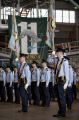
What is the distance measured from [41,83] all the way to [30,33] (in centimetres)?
1144

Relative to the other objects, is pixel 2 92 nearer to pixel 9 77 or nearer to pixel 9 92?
pixel 9 92

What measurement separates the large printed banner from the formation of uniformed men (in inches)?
256

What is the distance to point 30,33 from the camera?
85.6 feet

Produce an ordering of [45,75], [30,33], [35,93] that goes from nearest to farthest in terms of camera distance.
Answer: [45,75] < [35,93] < [30,33]

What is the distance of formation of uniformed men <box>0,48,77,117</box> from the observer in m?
10.2

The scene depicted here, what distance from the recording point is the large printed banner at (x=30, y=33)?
24852 mm

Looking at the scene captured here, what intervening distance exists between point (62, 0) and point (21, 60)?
33849mm

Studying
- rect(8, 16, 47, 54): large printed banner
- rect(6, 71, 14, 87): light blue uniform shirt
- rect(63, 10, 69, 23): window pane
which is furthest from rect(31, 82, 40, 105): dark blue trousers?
rect(63, 10, 69, 23): window pane

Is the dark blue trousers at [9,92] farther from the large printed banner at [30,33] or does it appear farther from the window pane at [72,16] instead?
the window pane at [72,16]

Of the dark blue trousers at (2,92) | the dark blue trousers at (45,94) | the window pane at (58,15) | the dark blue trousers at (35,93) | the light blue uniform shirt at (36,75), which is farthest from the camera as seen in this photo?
the window pane at (58,15)

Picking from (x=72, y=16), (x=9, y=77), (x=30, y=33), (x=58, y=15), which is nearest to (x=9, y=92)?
(x=9, y=77)

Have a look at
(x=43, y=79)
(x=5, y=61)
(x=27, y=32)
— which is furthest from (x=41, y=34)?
(x=43, y=79)

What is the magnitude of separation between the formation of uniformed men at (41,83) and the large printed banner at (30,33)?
6509 mm

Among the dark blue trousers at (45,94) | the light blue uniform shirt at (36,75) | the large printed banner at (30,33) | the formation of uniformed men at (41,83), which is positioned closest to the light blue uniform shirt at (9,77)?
the formation of uniformed men at (41,83)
